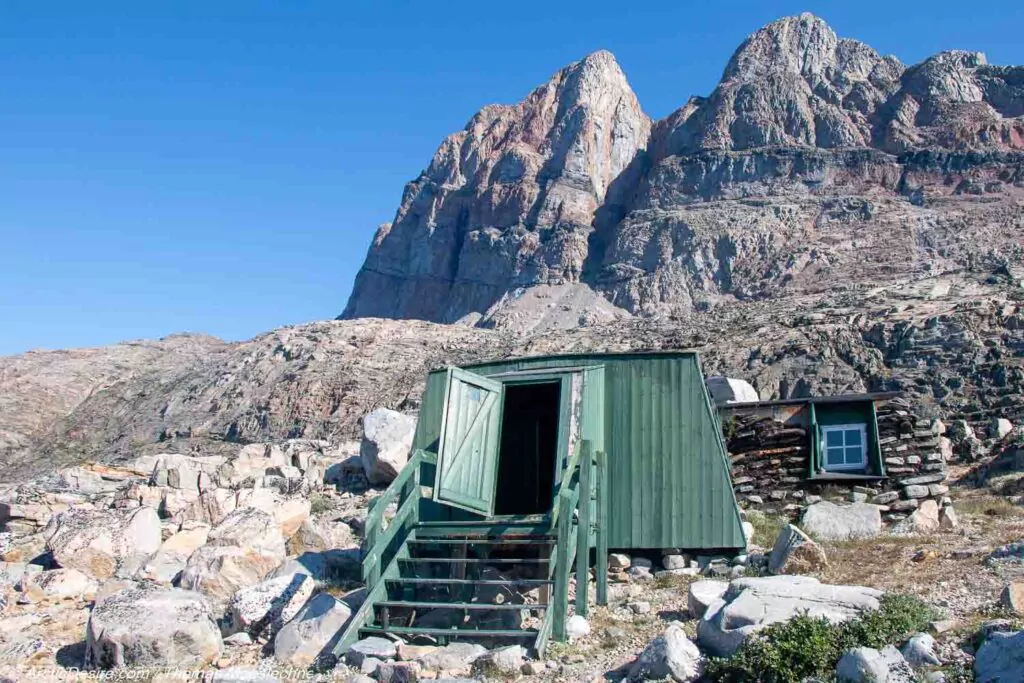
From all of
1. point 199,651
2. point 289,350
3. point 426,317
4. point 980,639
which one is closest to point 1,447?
point 289,350

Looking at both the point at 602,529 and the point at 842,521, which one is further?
the point at 842,521

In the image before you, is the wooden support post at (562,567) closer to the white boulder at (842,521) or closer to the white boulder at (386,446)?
the white boulder at (842,521)

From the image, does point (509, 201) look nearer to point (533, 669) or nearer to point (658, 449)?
point (658, 449)

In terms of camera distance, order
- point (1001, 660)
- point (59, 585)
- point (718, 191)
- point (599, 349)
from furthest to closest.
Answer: point (718, 191)
point (599, 349)
point (59, 585)
point (1001, 660)

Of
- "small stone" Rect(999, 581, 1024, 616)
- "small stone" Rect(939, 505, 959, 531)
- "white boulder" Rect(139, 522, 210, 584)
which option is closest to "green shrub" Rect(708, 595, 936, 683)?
"small stone" Rect(999, 581, 1024, 616)

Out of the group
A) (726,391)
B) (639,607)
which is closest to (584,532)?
(639,607)

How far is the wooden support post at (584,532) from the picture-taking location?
1040 centimetres

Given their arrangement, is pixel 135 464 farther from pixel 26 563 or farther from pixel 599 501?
pixel 599 501

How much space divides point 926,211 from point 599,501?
85622 millimetres

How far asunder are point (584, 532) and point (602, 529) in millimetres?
1023

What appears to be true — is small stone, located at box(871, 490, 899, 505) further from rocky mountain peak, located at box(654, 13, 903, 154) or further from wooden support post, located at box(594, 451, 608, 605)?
rocky mountain peak, located at box(654, 13, 903, 154)

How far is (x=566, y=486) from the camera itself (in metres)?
10.5

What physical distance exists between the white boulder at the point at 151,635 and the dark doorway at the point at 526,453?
19.3 ft

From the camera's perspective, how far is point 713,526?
1207 centimetres
